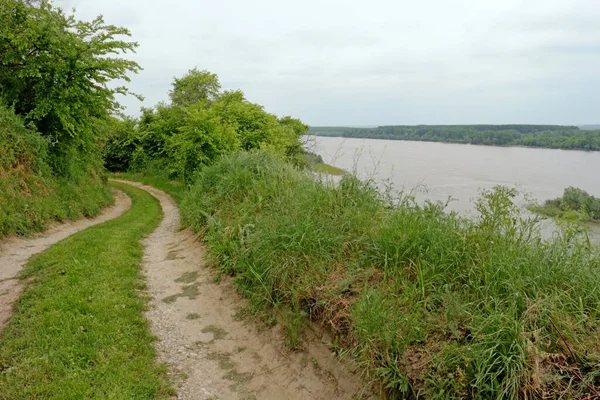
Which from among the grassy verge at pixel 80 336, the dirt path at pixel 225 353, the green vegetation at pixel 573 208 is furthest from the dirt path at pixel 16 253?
the green vegetation at pixel 573 208

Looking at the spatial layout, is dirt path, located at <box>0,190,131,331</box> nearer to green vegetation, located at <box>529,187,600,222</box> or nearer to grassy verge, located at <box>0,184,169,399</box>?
grassy verge, located at <box>0,184,169,399</box>

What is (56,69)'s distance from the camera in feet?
39.9

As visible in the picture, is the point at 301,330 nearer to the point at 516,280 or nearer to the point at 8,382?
the point at 516,280

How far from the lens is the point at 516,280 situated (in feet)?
11.5

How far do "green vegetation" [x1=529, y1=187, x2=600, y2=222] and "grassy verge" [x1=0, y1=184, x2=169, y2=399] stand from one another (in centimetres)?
474

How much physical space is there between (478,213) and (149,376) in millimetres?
4218

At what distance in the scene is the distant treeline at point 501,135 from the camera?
37594 mm

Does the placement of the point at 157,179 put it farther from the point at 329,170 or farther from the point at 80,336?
the point at 80,336

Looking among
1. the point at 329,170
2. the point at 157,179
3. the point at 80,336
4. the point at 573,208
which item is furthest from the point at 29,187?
the point at 157,179

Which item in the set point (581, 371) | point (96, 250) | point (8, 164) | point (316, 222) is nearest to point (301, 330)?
point (316, 222)

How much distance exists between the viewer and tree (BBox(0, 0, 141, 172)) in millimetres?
11812

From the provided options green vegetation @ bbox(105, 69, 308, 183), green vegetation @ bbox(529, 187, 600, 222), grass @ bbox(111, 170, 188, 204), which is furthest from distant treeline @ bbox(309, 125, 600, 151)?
green vegetation @ bbox(529, 187, 600, 222)

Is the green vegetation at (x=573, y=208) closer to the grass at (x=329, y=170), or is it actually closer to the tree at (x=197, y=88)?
the grass at (x=329, y=170)

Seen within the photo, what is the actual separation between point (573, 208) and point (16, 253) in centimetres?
1130
